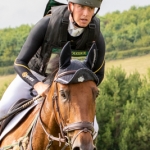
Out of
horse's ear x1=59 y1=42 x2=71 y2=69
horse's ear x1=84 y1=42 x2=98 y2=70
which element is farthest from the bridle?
horse's ear x1=84 y1=42 x2=98 y2=70

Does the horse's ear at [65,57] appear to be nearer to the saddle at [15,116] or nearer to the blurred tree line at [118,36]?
the saddle at [15,116]

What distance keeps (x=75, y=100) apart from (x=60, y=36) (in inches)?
74.0

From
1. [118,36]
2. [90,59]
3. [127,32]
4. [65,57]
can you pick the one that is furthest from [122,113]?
[65,57]

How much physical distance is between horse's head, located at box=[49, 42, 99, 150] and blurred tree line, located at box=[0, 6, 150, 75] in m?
70.4

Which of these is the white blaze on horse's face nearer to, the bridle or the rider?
Result: the bridle

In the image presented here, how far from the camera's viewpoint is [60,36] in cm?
742

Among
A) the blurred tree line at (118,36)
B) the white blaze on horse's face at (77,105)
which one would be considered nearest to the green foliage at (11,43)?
the blurred tree line at (118,36)

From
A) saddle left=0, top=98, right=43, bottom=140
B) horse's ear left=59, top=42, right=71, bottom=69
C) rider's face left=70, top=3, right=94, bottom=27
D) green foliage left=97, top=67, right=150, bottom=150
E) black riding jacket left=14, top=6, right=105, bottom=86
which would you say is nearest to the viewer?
horse's ear left=59, top=42, right=71, bottom=69

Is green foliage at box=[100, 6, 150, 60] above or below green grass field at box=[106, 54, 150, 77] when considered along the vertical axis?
below

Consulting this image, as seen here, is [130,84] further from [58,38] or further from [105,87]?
[58,38]

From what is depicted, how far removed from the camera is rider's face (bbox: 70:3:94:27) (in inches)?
272

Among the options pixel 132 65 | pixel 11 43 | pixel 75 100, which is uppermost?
pixel 75 100

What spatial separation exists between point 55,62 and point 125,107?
156 feet

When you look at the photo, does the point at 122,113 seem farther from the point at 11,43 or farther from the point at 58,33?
the point at 58,33
